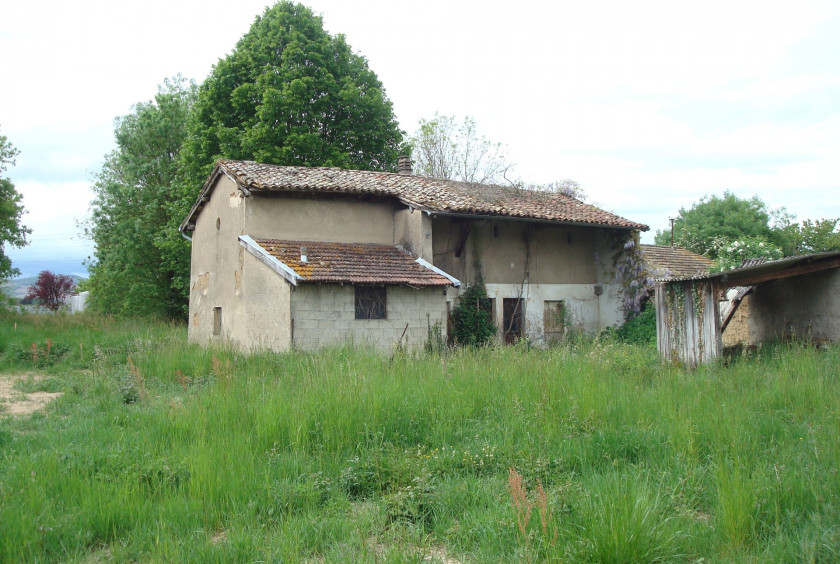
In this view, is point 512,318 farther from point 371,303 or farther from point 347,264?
point 347,264

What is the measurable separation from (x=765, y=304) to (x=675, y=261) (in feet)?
26.9

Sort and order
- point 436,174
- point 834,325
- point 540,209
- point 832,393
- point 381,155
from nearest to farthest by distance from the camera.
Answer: point 832,393 < point 834,325 < point 540,209 < point 381,155 < point 436,174

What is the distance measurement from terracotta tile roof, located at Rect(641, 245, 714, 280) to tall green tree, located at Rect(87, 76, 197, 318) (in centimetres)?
1991

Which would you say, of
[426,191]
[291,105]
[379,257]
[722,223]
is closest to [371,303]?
[379,257]

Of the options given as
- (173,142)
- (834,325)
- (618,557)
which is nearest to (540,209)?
(834,325)

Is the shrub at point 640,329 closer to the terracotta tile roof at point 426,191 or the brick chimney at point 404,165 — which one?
the terracotta tile roof at point 426,191

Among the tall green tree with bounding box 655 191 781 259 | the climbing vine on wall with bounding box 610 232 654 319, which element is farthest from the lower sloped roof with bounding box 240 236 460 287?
the tall green tree with bounding box 655 191 781 259

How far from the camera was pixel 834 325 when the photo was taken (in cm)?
1249

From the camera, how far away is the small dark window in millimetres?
15375

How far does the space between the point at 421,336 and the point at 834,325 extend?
9.22 metres

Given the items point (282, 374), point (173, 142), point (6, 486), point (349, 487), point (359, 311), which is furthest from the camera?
point (173, 142)

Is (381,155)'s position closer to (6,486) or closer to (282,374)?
Result: (282,374)

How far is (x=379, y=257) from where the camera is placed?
16.7 m

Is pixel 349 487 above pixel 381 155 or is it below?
below
